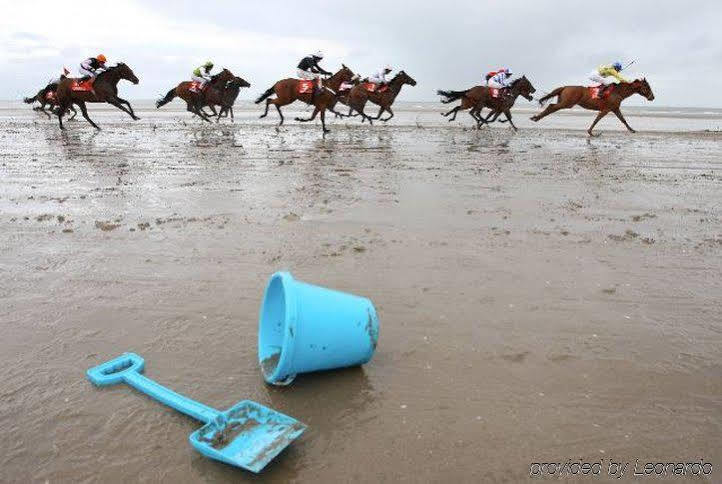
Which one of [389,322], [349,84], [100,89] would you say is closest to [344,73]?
[349,84]

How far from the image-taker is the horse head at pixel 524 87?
1942 centimetres

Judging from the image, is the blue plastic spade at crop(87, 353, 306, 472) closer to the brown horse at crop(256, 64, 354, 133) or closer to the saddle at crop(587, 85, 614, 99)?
the brown horse at crop(256, 64, 354, 133)

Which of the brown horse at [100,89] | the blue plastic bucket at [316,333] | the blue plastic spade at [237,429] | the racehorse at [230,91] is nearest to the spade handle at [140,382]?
the blue plastic spade at [237,429]

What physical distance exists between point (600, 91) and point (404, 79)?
22.8 ft

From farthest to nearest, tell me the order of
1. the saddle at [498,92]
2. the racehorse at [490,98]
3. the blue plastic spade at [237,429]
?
the racehorse at [490,98]
the saddle at [498,92]
the blue plastic spade at [237,429]

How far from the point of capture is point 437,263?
416cm

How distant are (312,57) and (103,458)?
603 inches

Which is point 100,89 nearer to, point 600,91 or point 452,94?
point 452,94

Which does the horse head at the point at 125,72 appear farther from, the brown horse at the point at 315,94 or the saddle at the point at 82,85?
the brown horse at the point at 315,94

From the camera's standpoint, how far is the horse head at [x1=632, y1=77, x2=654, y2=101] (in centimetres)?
1650

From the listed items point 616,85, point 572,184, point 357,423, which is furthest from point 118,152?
point 616,85

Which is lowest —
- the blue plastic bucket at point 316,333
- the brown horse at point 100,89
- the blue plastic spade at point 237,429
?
the blue plastic spade at point 237,429

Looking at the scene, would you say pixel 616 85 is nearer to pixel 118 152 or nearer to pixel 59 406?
pixel 118 152

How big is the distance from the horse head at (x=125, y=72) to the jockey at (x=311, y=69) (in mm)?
5817
